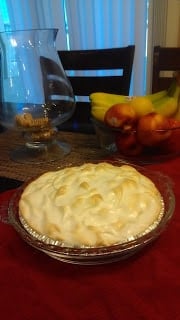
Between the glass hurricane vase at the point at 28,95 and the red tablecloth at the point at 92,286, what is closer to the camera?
the red tablecloth at the point at 92,286

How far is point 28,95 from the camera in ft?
2.85

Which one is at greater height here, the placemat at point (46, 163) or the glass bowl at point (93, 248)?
the glass bowl at point (93, 248)

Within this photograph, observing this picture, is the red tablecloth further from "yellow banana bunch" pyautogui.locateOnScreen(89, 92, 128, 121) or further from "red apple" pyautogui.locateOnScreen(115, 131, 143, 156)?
"yellow banana bunch" pyautogui.locateOnScreen(89, 92, 128, 121)

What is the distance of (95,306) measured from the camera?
0.35m

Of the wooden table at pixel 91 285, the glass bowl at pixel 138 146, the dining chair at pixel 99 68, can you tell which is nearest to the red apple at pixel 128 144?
the glass bowl at pixel 138 146

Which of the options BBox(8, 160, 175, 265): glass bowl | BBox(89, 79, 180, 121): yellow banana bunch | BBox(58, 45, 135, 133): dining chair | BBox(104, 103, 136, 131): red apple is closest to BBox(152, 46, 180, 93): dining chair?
BBox(58, 45, 135, 133): dining chair

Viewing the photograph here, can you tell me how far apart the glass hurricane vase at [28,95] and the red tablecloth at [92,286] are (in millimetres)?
346

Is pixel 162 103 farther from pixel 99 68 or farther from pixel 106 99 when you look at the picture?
pixel 99 68

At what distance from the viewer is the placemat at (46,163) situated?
68 centimetres

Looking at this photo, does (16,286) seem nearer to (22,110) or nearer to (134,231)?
(134,231)

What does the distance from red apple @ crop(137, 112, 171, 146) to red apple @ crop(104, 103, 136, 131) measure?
0.02 m

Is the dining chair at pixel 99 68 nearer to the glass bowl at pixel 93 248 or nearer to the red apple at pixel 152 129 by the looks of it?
the red apple at pixel 152 129

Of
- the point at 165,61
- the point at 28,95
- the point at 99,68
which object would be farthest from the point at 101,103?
the point at 165,61

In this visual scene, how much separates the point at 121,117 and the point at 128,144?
0.06 meters
